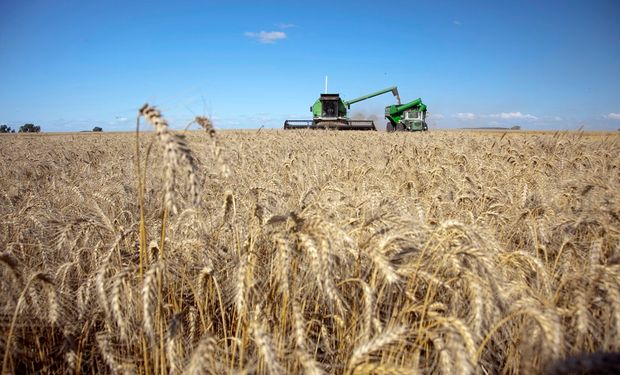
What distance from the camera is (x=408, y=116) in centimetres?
2883

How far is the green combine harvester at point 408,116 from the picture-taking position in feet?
91.9

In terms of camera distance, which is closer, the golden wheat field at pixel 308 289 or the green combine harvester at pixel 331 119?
the golden wheat field at pixel 308 289

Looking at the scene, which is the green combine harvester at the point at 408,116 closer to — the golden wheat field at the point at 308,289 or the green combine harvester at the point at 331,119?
the green combine harvester at the point at 331,119

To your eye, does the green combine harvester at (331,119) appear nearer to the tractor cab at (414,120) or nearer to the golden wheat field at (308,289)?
the tractor cab at (414,120)

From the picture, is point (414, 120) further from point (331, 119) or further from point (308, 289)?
point (308, 289)

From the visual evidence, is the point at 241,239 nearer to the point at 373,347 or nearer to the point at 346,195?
the point at 346,195

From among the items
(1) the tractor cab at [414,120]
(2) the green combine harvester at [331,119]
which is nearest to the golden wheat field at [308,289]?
(2) the green combine harvester at [331,119]

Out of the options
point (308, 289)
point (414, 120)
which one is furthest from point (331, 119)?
point (308, 289)

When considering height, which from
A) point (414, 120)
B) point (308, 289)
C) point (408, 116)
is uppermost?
point (408, 116)

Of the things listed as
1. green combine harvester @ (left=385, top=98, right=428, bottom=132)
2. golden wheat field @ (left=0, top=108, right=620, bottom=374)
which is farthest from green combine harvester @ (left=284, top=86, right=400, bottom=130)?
golden wheat field @ (left=0, top=108, right=620, bottom=374)

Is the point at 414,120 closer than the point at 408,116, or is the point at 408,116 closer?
the point at 414,120

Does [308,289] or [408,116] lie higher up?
[408,116]

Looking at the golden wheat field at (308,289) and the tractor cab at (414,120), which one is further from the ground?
the tractor cab at (414,120)

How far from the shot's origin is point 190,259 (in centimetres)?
220
